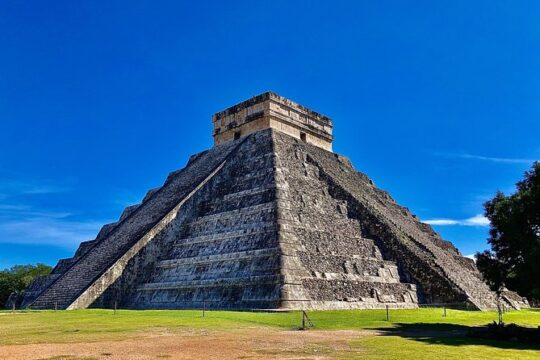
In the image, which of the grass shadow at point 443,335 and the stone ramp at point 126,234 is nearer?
the grass shadow at point 443,335

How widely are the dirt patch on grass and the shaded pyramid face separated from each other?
4.84 meters

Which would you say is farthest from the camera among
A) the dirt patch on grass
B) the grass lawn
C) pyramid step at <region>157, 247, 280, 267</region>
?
pyramid step at <region>157, 247, 280, 267</region>

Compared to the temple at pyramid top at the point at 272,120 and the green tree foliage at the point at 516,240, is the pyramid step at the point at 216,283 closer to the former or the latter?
the green tree foliage at the point at 516,240

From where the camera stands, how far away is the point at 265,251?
57.1ft

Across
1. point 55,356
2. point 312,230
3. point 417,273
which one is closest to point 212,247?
point 312,230

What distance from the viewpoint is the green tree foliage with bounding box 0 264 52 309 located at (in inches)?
1371

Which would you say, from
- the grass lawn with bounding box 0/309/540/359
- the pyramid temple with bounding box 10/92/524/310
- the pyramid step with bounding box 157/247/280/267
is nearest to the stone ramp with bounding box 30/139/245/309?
the pyramid temple with bounding box 10/92/524/310

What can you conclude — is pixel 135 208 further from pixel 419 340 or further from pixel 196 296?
pixel 419 340

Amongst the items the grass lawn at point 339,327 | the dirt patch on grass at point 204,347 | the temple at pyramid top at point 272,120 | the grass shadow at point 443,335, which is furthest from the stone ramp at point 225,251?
the dirt patch on grass at point 204,347

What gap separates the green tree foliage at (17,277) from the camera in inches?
1371

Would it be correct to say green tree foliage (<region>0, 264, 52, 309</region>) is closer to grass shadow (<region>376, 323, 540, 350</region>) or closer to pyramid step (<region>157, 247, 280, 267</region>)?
pyramid step (<region>157, 247, 280, 267</region>)

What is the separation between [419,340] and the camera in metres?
10.4

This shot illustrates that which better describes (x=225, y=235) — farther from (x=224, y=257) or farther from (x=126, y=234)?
(x=126, y=234)

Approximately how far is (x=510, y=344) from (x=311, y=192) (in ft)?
43.8
